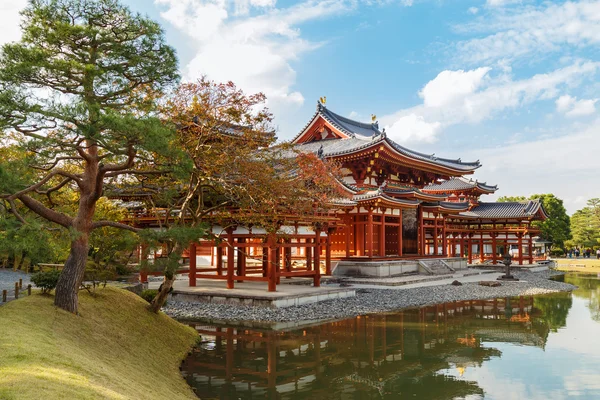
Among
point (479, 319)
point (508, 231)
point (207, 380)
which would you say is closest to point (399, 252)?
point (479, 319)

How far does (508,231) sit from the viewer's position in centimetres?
4100

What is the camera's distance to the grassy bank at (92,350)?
5852 millimetres

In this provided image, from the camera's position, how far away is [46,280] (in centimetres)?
1127

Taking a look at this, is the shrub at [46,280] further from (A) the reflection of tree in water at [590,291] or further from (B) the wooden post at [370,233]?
(B) the wooden post at [370,233]

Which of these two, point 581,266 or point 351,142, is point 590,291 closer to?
point 351,142

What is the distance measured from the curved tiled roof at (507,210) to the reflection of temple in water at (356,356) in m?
23.8

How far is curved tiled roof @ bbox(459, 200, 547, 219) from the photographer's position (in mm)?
39312

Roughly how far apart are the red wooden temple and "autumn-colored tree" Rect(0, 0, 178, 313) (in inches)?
347

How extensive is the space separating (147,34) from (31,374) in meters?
7.63

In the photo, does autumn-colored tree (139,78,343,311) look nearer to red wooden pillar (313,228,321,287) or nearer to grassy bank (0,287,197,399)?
grassy bank (0,287,197,399)

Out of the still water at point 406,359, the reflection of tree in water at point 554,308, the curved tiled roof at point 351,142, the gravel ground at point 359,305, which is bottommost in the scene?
the still water at point 406,359

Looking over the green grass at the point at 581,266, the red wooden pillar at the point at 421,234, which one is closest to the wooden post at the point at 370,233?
the red wooden pillar at the point at 421,234

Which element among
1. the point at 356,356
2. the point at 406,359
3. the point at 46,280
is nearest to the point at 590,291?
the point at 406,359

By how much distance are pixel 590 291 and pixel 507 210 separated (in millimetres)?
13794
